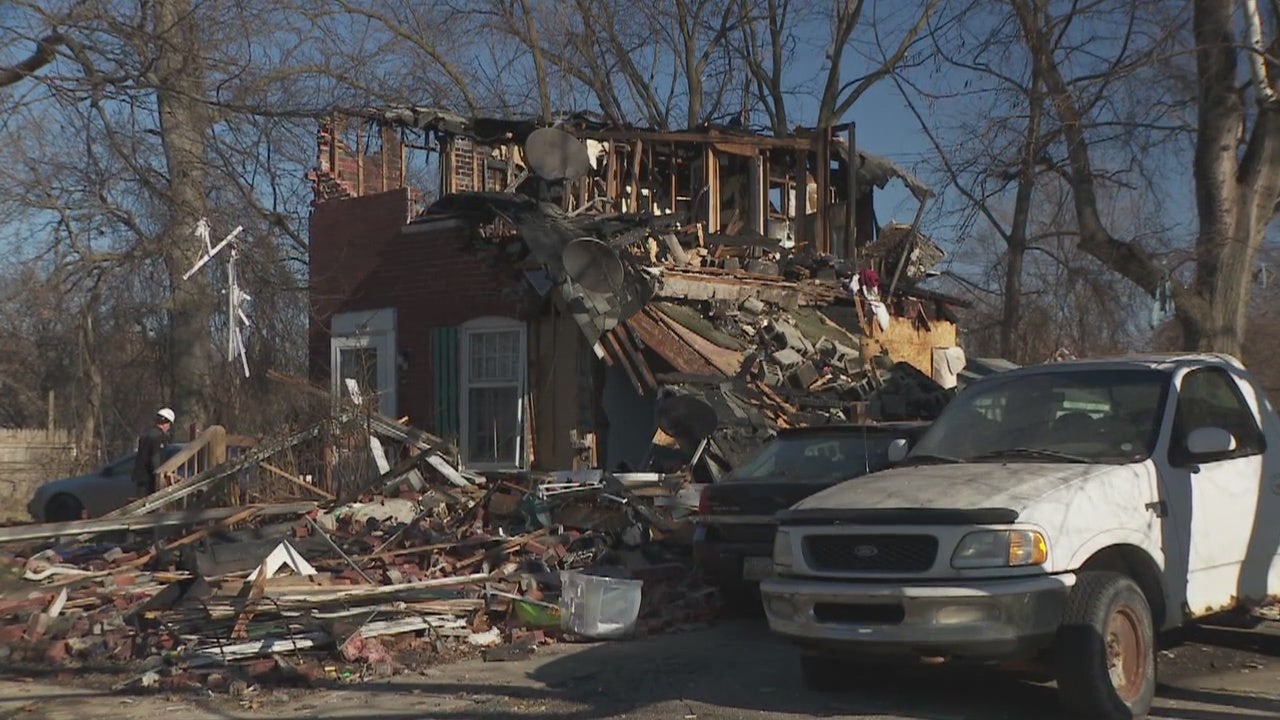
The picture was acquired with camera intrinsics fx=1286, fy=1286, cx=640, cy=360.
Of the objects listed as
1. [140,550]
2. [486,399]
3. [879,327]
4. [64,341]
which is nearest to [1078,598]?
[140,550]

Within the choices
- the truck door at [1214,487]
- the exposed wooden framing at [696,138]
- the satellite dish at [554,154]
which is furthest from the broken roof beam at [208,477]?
the truck door at [1214,487]

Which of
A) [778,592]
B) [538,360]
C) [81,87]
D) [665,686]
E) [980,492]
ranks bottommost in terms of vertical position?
[665,686]

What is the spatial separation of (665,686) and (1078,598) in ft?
8.73

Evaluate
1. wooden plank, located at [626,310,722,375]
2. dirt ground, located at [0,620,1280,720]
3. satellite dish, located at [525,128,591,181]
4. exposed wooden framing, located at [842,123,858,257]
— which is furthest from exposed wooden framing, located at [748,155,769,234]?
dirt ground, located at [0,620,1280,720]

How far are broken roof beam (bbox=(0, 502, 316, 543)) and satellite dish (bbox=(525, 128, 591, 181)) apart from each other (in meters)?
6.28

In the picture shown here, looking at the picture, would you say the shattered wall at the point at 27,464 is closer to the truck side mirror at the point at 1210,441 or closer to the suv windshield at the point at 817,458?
the suv windshield at the point at 817,458

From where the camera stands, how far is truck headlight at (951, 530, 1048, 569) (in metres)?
6.36

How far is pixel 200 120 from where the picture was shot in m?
15.6

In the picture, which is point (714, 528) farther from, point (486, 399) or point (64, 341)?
point (64, 341)

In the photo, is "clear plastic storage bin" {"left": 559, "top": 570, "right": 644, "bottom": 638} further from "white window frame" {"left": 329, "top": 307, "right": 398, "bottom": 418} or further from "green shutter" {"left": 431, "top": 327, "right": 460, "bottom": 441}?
"white window frame" {"left": 329, "top": 307, "right": 398, "bottom": 418}

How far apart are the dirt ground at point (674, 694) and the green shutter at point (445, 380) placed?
891cm

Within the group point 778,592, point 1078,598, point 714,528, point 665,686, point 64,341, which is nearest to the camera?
point 1078,598

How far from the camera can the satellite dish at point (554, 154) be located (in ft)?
56.1

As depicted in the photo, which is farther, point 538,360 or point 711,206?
point 711,206
